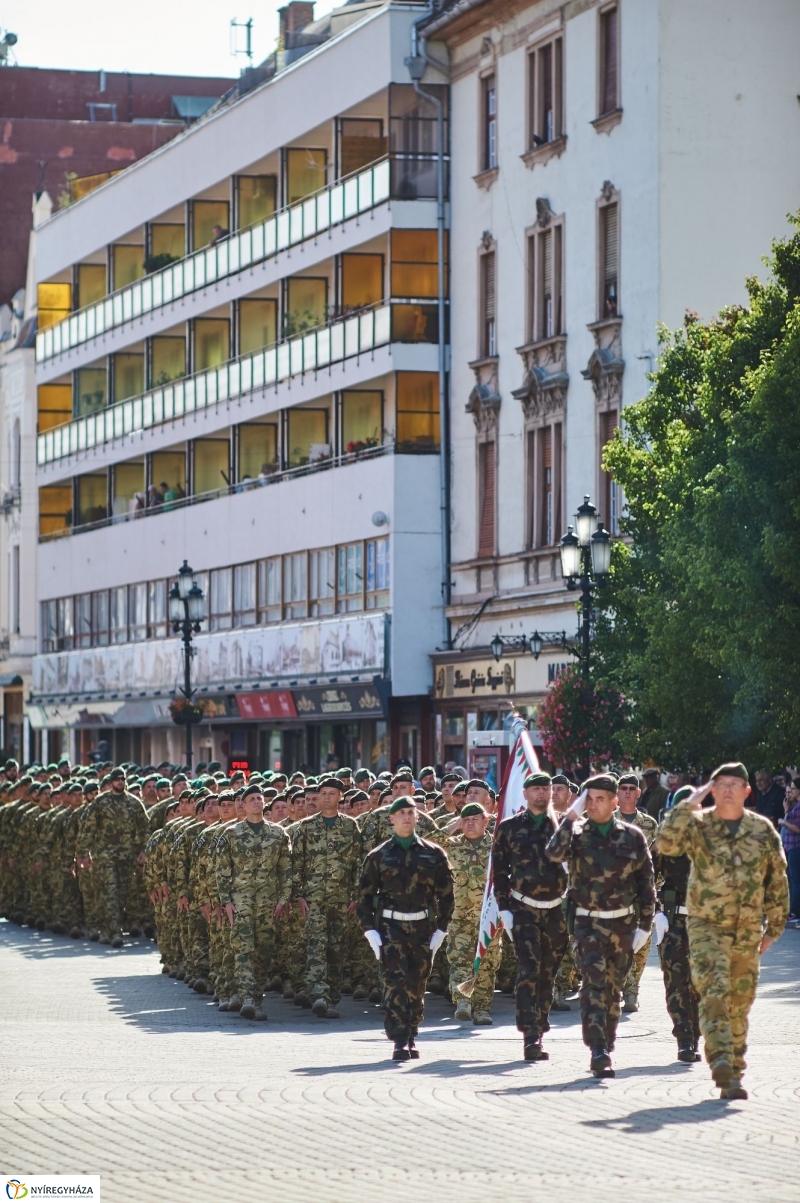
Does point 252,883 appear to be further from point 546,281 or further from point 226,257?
point 226,257

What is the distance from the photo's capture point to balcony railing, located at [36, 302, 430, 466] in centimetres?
4972

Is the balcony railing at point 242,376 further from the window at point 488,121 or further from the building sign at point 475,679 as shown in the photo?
the building sign at point 475,679

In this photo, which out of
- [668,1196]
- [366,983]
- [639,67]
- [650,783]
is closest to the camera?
[668,1196]

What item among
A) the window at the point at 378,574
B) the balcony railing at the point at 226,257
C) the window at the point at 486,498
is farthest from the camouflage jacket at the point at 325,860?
the balcony railing at the point at 226,257

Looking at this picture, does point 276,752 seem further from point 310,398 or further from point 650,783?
point 650,783

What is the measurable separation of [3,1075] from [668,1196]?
19.1 ft

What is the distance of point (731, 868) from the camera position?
14.4m

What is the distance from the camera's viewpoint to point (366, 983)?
22.3 m

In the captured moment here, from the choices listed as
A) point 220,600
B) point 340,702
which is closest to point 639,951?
point 340,702

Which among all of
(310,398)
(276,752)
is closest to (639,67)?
(310,398)

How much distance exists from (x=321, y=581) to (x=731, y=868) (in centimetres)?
3863

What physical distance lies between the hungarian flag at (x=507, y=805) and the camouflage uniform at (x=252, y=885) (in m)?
1.97

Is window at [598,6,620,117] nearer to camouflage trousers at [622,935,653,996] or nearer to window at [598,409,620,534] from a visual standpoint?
window at [598,409,620,534]

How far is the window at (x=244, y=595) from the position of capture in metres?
56.7
